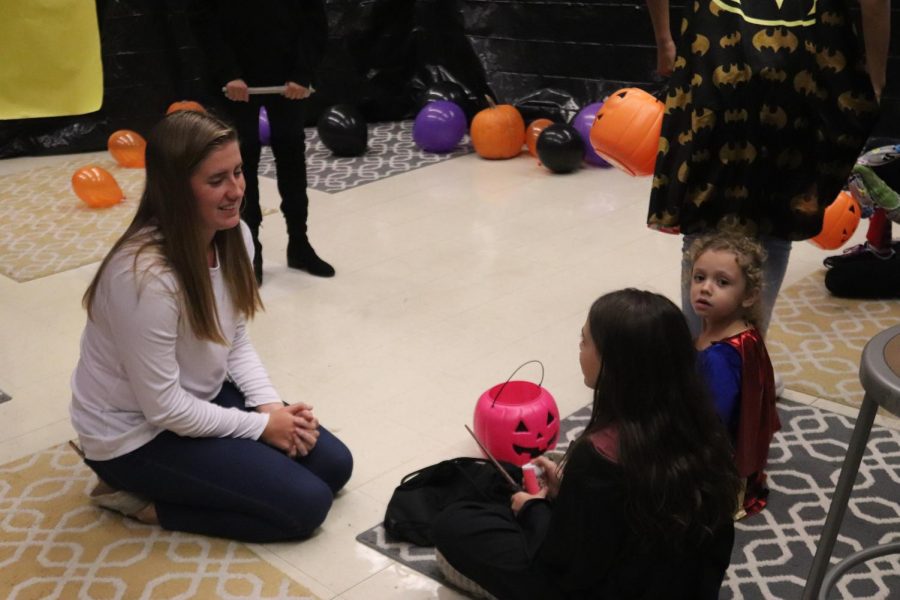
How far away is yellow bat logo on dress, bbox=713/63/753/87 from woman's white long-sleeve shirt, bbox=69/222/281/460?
1221 mm

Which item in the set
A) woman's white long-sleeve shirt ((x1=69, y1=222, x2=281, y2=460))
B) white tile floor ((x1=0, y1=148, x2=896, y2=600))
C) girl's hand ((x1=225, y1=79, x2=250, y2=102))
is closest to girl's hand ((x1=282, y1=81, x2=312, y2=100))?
girl's hand ((x1=225, y1=79, x2=250, y2=102))

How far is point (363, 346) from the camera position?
3529 mm

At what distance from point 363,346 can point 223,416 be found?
1.09 meters

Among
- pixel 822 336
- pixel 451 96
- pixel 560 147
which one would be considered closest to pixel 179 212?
pixel 822 336

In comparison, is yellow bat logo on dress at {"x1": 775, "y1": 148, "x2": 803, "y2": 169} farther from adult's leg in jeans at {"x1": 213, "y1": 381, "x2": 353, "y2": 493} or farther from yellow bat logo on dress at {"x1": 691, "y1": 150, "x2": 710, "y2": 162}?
adult's leg in jeans at {"x1": 213, "y1": 381, "x2": 353, "y2": 493}

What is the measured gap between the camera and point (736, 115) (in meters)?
2.59

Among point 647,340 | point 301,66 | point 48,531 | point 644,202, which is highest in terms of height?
point 647,340

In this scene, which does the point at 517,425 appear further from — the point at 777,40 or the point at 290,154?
the point at 290,154

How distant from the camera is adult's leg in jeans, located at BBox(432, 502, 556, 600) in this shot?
2.07 metres

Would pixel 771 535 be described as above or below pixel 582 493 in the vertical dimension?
below

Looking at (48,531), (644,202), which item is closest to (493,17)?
(644,202)

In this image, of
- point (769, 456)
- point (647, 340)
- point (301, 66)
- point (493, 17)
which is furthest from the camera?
point (493, 17)

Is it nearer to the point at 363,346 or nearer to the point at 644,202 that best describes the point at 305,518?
the point at 363,346

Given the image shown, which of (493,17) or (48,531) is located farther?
(493,17)
